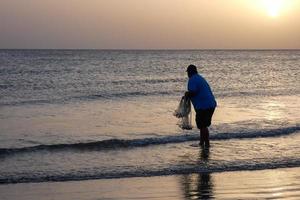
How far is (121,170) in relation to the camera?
1024cm

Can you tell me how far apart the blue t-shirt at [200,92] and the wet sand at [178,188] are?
95.1 inches

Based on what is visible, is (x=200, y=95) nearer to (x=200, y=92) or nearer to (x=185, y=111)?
(x=200, y=92)

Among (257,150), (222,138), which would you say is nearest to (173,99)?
(222,138)

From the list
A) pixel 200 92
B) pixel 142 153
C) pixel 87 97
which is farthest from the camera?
pixel 87 97

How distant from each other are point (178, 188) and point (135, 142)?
506cm

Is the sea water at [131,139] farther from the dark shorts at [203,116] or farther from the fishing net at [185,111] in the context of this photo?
the dark shorts at [203,116]

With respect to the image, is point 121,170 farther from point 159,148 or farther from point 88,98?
point 88,98

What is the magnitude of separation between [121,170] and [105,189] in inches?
62.6

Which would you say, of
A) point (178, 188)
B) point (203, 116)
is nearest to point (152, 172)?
point (178, 188)

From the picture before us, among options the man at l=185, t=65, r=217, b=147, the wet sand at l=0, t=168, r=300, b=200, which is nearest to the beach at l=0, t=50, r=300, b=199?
the wet sand at l=0, t=168, r=300, b=200

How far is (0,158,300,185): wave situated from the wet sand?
0.90ft

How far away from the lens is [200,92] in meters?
11.8

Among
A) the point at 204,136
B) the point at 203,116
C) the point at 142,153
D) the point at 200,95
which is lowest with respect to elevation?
the point at 142,153

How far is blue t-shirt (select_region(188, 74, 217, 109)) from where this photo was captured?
11.7 metres
